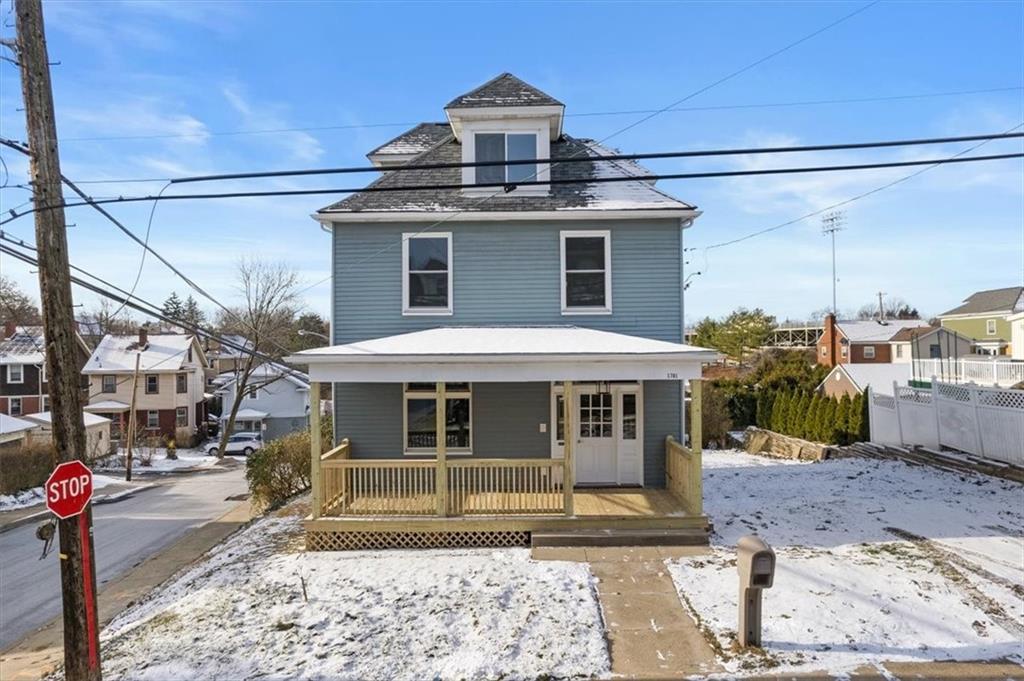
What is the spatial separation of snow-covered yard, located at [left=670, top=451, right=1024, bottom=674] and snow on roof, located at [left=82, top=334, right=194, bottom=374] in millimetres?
40747

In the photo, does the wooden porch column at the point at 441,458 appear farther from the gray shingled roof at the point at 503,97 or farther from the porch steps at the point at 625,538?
the gray shingled roof at the point at 503,97

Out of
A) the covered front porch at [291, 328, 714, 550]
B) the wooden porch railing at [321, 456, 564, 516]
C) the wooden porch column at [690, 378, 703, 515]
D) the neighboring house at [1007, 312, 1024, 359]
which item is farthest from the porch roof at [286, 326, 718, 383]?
the neighboring house at [1007, 312, 1024, 359]

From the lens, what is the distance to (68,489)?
5.87 meters

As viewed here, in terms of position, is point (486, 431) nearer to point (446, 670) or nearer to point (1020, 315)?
point (446, 670)

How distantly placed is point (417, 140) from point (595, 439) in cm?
866

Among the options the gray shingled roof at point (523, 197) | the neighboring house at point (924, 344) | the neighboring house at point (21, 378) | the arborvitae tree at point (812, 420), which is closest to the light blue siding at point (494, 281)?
the gray shingled roof at point (523, 197)

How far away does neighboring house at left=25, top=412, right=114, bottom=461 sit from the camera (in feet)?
97.1

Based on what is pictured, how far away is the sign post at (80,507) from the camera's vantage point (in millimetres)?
5781

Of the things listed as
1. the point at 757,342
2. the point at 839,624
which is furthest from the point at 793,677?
the point at 757,342

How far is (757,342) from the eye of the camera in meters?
46.3

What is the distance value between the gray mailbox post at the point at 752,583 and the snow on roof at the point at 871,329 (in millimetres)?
52296

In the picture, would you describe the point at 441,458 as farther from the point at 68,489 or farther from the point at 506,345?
the point at 68,489

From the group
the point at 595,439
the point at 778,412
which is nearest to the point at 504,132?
the point at 595,439

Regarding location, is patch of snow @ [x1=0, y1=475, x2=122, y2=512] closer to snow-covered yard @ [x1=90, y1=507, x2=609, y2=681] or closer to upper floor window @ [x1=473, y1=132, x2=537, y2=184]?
snow-covered yard @ [x1=90, y1=507, x2=609, y2=681]
